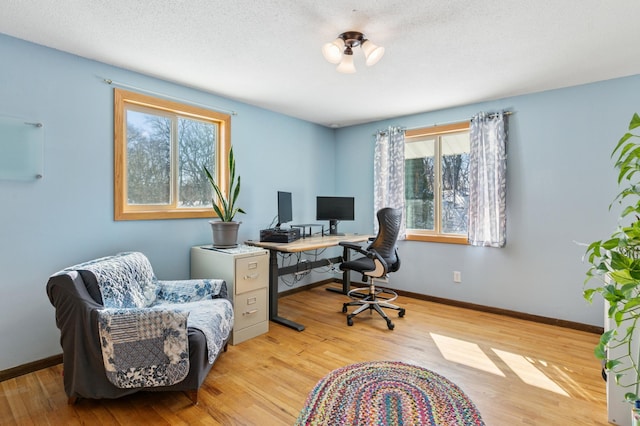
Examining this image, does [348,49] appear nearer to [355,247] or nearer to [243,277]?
[355,247]

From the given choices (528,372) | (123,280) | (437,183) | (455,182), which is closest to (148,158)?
(123,280)

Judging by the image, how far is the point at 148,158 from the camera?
304 cm

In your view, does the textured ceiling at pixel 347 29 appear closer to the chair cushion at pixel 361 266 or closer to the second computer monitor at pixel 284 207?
the second computer monitor at pixel 284 207

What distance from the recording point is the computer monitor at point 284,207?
3775 millimetres

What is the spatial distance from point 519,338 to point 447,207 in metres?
1.64

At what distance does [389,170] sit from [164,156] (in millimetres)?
2708

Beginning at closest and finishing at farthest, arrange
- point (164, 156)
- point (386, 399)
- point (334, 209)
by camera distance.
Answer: point (386, 399) < point (164, 156) < point (334, 209)

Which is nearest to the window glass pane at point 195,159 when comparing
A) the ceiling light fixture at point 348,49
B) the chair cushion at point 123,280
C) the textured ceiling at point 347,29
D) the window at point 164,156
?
the window at point 164,156

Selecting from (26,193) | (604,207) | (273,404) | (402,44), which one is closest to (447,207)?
(604,207)

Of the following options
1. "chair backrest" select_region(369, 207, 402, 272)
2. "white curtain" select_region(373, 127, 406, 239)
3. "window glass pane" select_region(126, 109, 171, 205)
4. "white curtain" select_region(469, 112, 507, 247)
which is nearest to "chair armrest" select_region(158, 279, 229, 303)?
"window glass pane" select_region(126, 109, 171, 205)

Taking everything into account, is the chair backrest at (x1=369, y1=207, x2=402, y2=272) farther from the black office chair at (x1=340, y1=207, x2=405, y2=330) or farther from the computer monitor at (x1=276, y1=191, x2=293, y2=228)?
the computer monitor at (x1=276, y1=191, x2=293, y2=228)

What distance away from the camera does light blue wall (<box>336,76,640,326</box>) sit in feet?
9.87

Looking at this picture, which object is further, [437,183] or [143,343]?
[437,183]

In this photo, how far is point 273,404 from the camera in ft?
6.47
